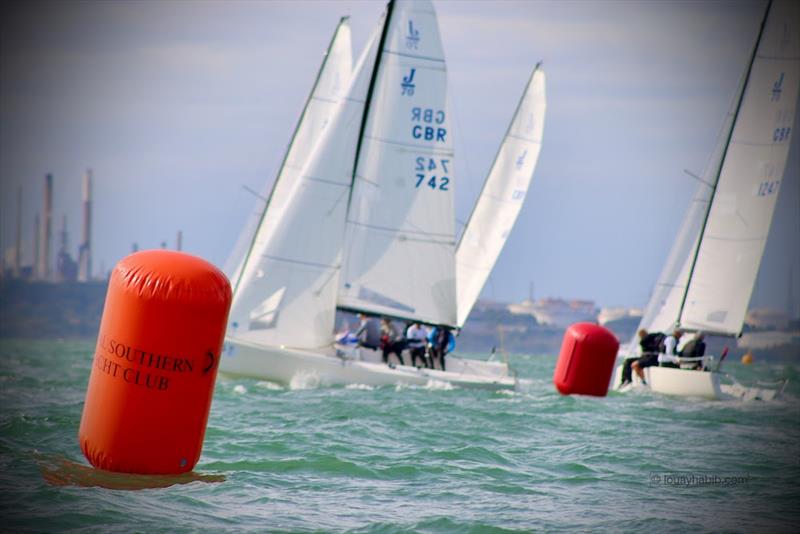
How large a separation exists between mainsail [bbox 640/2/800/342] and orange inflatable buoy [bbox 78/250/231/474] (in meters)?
16.4

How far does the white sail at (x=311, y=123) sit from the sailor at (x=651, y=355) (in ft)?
21.8

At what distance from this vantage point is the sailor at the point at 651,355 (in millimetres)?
20750

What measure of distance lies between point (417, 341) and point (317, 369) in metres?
2.32

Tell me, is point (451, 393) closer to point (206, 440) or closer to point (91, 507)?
point (206, 440)

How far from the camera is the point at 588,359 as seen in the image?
1808 centimetres

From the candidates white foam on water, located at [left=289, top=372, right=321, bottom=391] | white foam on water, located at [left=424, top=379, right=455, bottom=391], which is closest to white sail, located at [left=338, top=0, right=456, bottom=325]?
white foam on water, located at [left=424, top=379, right=455, bottom=391]

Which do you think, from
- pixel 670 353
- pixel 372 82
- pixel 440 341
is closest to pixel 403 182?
pixel 372 82

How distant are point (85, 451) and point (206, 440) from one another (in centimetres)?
288

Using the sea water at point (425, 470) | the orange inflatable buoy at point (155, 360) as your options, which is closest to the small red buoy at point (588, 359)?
the sea water at point (425, 470)

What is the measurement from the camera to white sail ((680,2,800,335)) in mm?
22375

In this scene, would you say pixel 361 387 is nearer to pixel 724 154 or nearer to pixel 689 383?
pixel 689 383

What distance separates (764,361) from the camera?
87.6 metres

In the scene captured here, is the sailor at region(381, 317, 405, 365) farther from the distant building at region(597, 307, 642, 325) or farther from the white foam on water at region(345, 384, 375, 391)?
the distant building at region(597, 307, 642, 325)

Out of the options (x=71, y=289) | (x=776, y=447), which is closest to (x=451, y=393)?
(x=776, y=447)
